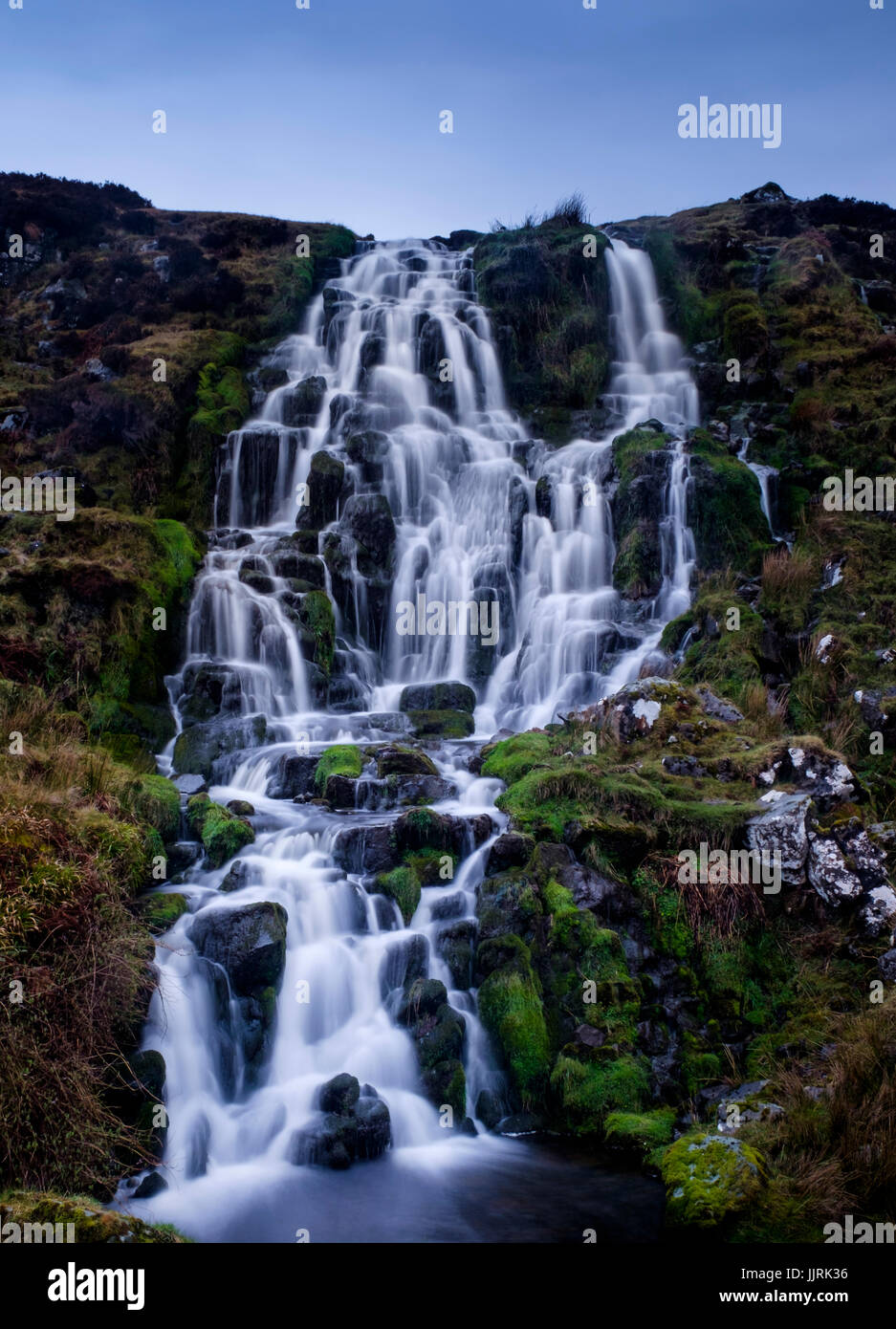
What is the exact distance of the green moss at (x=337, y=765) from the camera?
1178 cm

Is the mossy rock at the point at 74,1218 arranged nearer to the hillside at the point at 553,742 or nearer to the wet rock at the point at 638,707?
the hillside at the point at 553,742

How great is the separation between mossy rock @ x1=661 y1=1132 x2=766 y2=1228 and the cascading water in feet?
5.02

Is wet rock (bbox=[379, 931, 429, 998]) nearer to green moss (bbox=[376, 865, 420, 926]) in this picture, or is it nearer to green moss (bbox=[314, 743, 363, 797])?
green moss (bbox=[376, 865, 420, 926])

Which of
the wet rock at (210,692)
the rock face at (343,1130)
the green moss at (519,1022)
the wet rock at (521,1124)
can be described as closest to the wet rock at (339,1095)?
the rock face at (343,1130)

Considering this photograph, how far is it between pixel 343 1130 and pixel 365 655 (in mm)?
10712

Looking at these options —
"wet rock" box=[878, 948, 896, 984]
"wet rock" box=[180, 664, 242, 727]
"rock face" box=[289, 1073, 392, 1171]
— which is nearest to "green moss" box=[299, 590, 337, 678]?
"wet rock" box=[180, 664, 242, 727]

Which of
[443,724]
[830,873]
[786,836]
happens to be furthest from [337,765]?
[830,873]

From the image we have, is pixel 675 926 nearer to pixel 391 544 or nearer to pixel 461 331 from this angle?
pixel 391 544

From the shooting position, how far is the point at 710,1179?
5.91m

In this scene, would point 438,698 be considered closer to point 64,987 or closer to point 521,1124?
point 521,1124

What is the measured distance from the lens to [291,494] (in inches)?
796

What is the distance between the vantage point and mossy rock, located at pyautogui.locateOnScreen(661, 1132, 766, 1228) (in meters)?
5.72
